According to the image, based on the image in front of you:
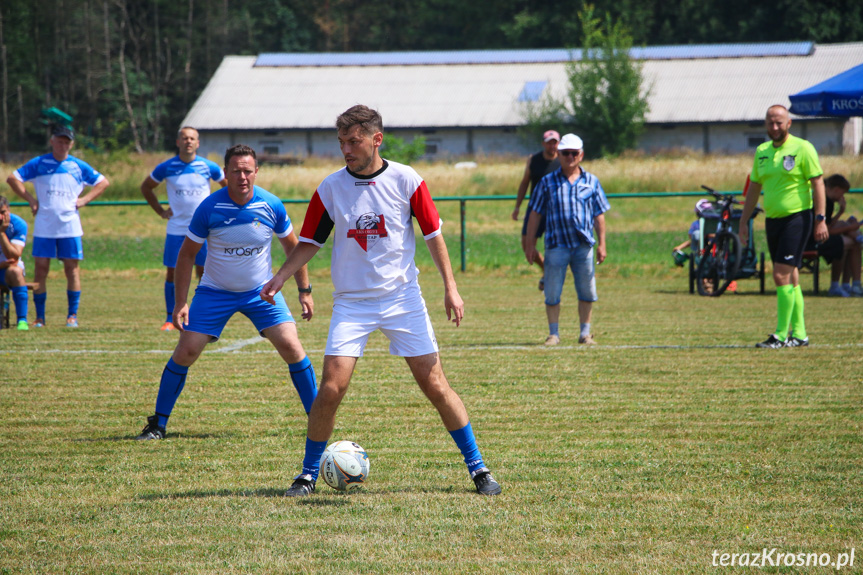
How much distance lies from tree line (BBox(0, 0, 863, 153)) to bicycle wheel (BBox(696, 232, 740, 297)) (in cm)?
4762

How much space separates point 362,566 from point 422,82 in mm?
51667

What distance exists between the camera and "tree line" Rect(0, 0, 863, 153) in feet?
198

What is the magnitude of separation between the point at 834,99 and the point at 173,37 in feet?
200

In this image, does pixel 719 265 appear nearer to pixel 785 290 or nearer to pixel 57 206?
pixel 785 290

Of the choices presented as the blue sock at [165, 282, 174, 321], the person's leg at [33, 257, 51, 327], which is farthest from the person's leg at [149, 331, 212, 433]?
the person's leg at [33, 257, 51, 327]

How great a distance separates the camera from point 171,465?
517 centimetres

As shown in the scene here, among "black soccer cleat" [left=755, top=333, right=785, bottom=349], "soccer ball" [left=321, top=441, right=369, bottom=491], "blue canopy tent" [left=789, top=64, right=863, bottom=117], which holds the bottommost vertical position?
"black soccer cleat" [left=755, top=333, right=785, bottom=349]

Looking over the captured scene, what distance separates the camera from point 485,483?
4477mm

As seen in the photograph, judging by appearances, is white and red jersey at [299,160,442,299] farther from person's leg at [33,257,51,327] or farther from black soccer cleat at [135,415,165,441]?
person's leg at [33,257,51,327]

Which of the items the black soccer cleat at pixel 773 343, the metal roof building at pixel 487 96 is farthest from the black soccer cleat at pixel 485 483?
the metal roof building at pixel 487 96

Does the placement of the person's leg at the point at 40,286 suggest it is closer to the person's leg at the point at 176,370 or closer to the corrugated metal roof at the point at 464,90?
the person's leg at the point at 176,370

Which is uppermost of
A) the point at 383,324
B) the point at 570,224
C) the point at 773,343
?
the point at 570,224

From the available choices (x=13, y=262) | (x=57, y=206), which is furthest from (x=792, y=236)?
(x=13, y=262)

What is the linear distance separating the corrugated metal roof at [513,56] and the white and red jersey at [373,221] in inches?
1973
